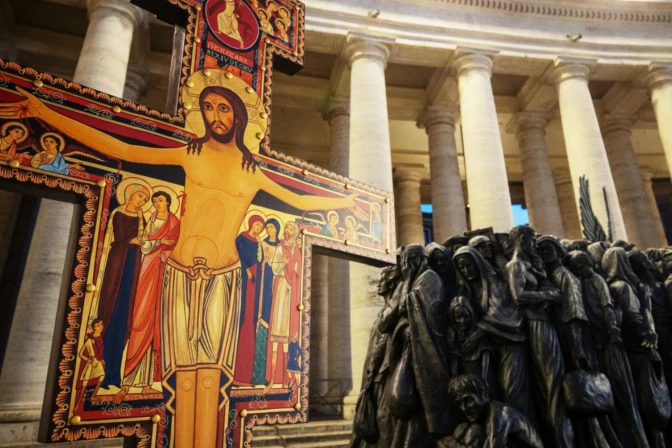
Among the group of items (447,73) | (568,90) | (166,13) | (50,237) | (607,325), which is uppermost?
(447,73)

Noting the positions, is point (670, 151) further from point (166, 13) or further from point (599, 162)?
point (166, 13)

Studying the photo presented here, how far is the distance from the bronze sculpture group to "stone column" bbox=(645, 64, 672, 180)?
1307cm

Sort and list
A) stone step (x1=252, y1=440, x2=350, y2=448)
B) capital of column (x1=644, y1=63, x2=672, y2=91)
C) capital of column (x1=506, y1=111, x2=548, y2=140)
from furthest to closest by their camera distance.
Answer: capital of column (x1=506, y1=111, x2=548, y2=140) → capital of column (x1=644, y1=63, x2=672, y2=91) → stone step (x1=252, y1=440, x2=350, y2=448)

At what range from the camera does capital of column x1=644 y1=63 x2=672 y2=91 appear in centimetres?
1443

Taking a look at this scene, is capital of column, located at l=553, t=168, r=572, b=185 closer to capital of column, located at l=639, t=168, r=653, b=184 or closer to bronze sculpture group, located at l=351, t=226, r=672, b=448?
capital of column, located at l=639, t=168, r=653, b=184

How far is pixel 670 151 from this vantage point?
13.5 meters

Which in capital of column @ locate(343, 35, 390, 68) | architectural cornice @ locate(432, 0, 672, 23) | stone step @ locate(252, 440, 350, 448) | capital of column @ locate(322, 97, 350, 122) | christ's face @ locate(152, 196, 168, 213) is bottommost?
stone step @ locate(252, 440, 350, 448)

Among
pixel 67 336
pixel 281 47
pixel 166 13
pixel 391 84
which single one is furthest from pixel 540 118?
pixel 67 336

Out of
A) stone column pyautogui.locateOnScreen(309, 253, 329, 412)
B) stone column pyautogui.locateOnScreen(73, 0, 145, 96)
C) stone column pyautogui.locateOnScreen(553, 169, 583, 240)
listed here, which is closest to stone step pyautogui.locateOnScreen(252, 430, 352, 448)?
stone column pyautogui.locateOnScreen(309, 253, 329, 412)

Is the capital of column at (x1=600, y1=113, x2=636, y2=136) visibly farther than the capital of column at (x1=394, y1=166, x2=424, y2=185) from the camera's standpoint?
No

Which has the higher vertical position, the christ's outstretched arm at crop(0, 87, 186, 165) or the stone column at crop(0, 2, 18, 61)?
the stone column at crop(0, 2, 18, 61)

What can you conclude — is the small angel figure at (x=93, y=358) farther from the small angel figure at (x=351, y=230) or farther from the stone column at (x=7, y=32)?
the stone column at (x=7, y=32)

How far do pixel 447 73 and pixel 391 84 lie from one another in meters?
2.72

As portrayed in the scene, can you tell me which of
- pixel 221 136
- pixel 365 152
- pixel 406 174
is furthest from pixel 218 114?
pixel 406 174
